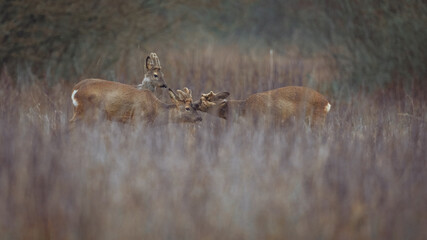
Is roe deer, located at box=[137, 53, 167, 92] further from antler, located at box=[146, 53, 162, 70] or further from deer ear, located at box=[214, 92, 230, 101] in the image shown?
deer ear, located at box=[214, 92, 230, 101]

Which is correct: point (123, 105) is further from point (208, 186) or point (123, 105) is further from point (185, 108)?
point (208, 186)

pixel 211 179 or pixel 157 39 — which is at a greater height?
pixel 157 39

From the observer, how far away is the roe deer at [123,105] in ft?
23.8

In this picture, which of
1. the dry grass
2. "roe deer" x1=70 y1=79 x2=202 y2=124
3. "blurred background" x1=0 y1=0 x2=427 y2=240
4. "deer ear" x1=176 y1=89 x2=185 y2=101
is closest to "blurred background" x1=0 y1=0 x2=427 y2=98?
"blurred background" x1=0 y1=0 x2=427 y2=240

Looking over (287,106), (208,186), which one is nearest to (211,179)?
(208,186)

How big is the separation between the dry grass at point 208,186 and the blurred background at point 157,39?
6.04m

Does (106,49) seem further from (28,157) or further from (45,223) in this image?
(45,223)

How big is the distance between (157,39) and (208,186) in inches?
354

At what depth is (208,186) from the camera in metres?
3.76

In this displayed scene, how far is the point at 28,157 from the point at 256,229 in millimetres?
1744

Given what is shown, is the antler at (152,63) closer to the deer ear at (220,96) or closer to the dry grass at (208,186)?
the deer ear at (220,96)

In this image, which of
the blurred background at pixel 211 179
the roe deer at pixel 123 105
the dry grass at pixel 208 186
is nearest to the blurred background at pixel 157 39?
the blurred background at pixel 211 179

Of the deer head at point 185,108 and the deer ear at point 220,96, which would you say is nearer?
the deer head at point 185,108

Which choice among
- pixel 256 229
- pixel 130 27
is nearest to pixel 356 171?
pixel 256 229
